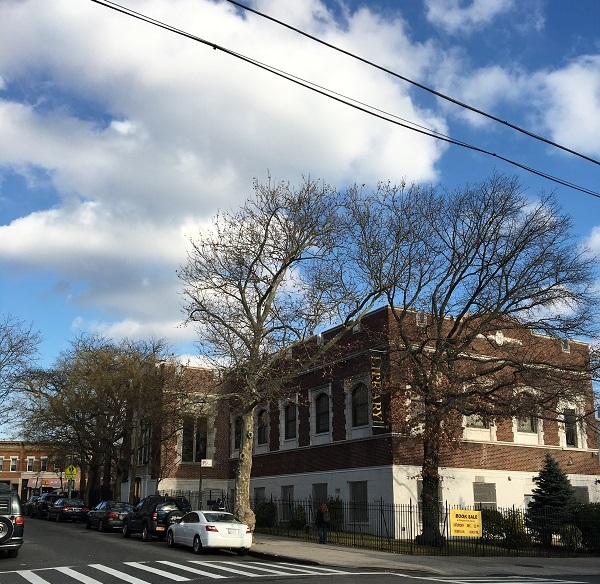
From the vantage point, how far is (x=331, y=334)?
37.2 metres

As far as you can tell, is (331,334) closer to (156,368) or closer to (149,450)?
(156,368)

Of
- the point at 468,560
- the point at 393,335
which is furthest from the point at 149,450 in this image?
the point at 468,560

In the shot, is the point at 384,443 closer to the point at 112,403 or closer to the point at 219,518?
the point at 219,518

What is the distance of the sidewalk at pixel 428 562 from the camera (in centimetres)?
1892

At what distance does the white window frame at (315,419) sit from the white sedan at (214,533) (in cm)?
1360

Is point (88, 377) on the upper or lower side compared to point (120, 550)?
upper

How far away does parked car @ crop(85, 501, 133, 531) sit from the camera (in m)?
33.4

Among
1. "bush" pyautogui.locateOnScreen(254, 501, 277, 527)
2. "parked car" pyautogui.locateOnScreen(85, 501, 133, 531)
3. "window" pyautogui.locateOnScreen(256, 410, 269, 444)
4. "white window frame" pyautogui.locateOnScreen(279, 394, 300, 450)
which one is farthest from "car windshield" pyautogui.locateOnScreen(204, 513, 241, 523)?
"window" pyautogui.locateOnScreen(256, 410, 269, 444)

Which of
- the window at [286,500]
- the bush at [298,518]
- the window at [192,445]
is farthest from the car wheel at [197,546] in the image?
the window at [192,445]

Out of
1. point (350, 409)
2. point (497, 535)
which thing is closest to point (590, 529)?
point (497, 535)

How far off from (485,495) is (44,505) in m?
31.8

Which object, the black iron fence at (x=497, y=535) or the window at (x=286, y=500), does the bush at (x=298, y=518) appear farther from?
the black iron fence at (x=497, y=535)

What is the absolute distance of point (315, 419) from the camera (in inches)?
1469

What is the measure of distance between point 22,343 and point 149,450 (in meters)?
11.5
